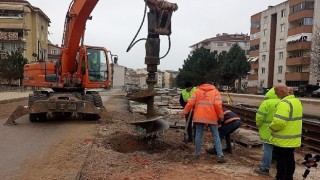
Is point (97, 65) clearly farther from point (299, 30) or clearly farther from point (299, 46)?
point (299, 30)

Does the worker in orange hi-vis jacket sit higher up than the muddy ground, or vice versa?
the worker in orange hi-vis jacket

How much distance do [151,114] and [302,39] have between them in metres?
49.1

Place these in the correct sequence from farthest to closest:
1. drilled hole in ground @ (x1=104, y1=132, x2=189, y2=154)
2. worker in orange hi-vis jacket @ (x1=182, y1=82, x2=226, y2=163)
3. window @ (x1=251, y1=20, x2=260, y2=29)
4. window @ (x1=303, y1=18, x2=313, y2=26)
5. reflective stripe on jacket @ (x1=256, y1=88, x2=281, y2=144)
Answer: window @ (x1=251, y1=20, x2=260, y2=29), window @ (x1=303, y1=18, x2=313, y2=26), drilled hole in ground @ (x1=104, y1=132, x2=189, y2=154), worker in orange hi-vis jacket @ (x1=182, y1=82, x2=226, y2=163), reflective stripe on jacket @ (x1=256, y1=88, x2=281, y2=144)

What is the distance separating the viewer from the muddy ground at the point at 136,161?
574cm

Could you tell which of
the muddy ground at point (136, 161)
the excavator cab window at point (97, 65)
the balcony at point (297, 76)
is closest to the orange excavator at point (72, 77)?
the excavator cab window at point (97, 65)

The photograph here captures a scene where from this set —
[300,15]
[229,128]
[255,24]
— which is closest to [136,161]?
[229,128]

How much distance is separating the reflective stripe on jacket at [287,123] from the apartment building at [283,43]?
45045 millimetres

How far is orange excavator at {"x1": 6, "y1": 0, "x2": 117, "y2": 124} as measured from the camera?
11.6 metres

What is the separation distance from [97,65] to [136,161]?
7.05 metres

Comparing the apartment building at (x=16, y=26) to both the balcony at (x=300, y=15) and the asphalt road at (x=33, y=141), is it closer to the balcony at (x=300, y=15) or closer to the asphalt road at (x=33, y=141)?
the balcony at (x=300, y=15)

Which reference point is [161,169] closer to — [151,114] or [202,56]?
[151,114]

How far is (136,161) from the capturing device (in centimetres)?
657

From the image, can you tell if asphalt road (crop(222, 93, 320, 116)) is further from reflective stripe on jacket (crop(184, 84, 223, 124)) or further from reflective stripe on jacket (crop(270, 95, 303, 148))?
reflective stripe on jacket (crop(270, 95, 303, 148))

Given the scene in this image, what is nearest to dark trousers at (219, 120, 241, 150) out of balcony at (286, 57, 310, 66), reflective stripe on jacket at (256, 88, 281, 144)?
reflective stripe on jacket at (256, 88, 281, 144)
